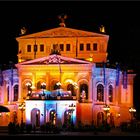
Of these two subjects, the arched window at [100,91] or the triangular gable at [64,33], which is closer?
the arched window at [100,91]

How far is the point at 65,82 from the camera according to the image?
100312 millimetres

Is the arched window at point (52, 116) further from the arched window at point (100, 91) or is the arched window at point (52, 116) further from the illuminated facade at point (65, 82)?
the arched window at point (100, 91)

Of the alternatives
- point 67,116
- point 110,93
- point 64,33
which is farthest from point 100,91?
point 64,33

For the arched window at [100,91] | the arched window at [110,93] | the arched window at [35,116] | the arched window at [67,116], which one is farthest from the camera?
the arched window at [110,93]

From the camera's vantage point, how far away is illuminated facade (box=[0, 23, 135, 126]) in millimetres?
95375

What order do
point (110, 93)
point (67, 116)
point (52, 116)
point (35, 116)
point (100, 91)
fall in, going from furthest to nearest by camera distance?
point (110, 93) → point (100, 91) → point (35, 116) → point (52, 116) → point (67, 116)

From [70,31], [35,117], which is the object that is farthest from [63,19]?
[35,117]

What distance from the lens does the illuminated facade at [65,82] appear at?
95375 millimetres

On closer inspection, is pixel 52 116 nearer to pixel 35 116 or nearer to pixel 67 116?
pixel 67 116

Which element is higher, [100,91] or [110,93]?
[100,91]

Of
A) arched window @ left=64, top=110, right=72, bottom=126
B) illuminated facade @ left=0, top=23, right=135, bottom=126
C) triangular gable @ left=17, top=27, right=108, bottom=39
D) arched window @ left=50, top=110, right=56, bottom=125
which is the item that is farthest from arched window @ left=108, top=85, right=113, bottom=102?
arched window @ left=50, top=110, right=56, bottom=125

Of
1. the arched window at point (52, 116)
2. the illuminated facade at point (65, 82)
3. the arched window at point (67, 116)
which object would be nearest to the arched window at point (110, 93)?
the illuminated facade at point (65, 82)

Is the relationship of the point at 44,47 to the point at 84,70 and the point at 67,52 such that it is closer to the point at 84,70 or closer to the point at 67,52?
the point at 67,52

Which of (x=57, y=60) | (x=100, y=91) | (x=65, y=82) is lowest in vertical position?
(x=100, y=91)
